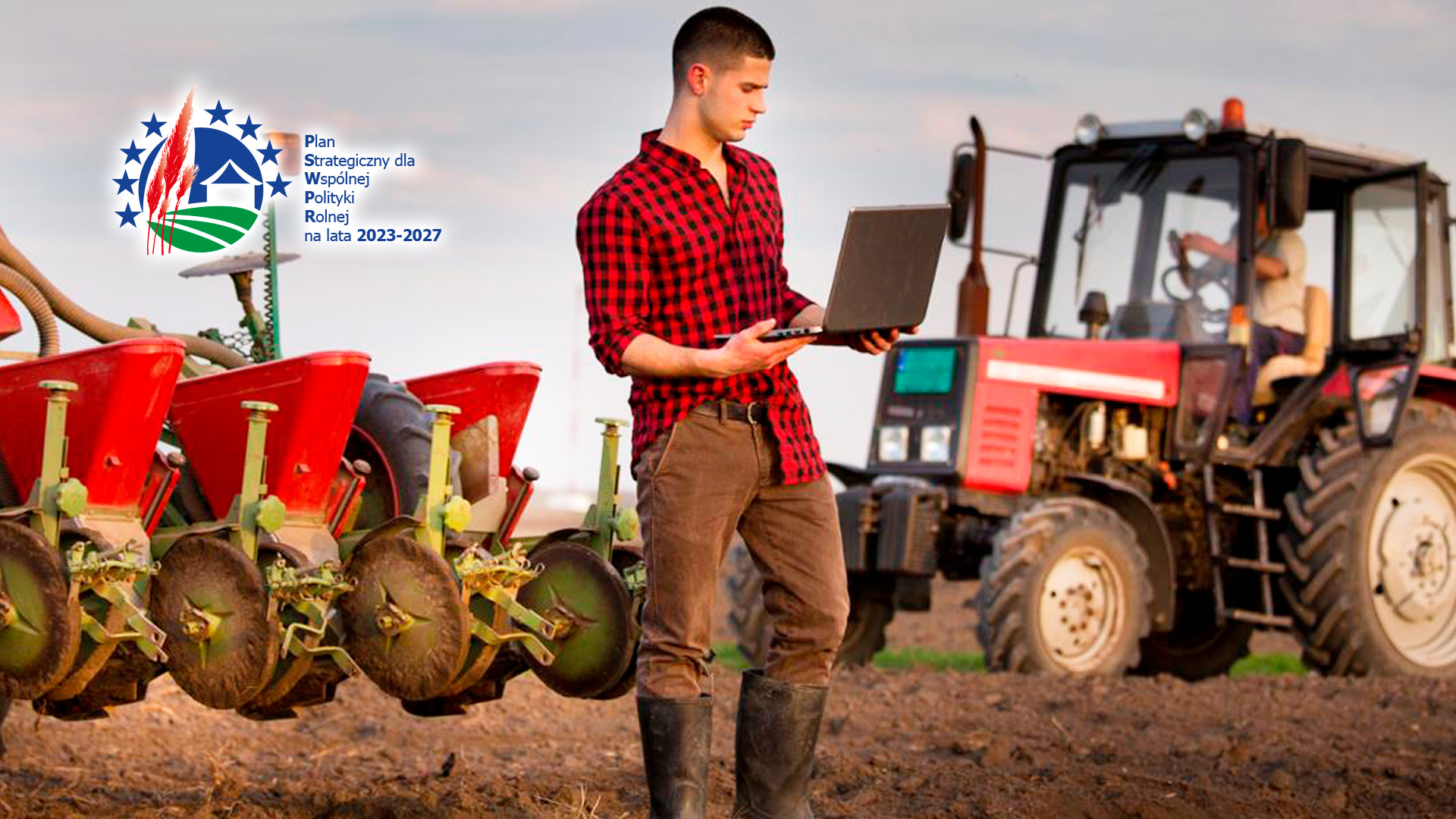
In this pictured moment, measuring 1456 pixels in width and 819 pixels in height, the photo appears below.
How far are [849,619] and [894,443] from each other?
0.92 m

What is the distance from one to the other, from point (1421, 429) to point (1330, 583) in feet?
3.52

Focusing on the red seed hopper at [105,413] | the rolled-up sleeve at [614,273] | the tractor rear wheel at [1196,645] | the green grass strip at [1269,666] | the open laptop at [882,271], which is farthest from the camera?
the green grass strip at [1269,666]

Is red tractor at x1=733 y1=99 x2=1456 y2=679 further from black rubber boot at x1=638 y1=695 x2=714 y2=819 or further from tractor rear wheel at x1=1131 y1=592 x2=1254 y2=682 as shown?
black rubber boot at x1=638 y1=695 x2=714 y2=819

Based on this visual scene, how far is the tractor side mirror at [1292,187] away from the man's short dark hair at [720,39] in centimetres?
631

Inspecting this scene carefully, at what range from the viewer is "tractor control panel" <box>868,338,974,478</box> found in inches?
437

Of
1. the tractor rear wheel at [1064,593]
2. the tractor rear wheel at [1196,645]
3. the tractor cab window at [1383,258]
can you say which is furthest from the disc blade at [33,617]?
the tractor rear wheel at [1196,645]

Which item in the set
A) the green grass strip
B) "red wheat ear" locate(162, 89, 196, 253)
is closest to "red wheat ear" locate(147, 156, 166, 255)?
"red wheat ear" locate(162, 89, 196, 253)

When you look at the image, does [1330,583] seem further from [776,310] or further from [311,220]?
[776,310]

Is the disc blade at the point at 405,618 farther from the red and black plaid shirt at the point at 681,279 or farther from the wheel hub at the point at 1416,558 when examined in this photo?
the wheel hub at the point at 1416,558

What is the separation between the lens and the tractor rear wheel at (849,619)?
11.1 m

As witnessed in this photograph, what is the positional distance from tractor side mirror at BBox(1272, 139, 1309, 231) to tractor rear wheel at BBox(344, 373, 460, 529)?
5.51 m

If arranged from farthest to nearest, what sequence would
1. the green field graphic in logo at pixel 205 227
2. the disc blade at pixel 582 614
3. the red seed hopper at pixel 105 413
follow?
the green field graphic in logo at pixel 205 227, the disc blade at pixel 582 614, the red seed hopper at pixel 105 413

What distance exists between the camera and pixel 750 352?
4594 millimetres

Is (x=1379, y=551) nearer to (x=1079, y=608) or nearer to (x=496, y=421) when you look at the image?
(x=1079, y=608)
